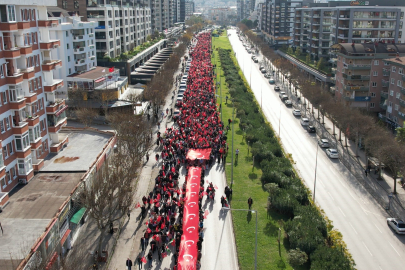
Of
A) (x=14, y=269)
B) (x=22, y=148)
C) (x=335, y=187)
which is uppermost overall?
(x=22, y=148)

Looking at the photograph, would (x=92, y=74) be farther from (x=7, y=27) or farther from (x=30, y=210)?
(x=30, y=210)

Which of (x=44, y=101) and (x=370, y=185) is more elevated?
(x=44, y=101)

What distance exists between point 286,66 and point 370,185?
64.2 metres

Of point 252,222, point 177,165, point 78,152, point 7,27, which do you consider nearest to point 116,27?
point 177,165

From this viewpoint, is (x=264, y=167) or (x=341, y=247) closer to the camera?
(x=341, y=247)

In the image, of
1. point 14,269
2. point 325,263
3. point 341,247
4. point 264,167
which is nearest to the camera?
point 14,269

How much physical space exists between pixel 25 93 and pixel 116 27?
72322 mm

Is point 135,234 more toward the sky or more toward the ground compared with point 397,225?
more toward the ground

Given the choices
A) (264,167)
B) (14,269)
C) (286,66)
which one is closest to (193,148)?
(264,167)

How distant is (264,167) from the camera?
47.8 m

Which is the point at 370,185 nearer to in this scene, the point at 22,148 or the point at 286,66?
the point at 22,148

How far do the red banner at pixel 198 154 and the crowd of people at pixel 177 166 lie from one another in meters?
0.53

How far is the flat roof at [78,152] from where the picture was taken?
41250 millimetres

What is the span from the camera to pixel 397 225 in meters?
38.2
